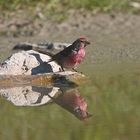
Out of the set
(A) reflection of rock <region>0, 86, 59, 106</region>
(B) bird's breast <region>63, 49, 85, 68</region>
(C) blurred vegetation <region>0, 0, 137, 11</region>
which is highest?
(C) blurred vegetation <region>0, 0, 137, 11</region>

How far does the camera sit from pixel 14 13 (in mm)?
12578

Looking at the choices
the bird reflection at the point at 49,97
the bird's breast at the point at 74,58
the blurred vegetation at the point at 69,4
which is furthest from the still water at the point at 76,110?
the blurred vegetation at the point at 69,4

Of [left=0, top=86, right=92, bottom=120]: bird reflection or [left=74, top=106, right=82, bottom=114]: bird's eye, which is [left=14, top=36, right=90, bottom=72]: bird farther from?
[left=74, top=106, right=82, bottom=114]: bird's eye

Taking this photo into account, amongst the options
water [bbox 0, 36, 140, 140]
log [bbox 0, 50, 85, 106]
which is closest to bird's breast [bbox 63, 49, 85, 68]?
log [bbox 0, 50, 85, 106]

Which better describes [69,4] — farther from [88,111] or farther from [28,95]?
[88,111]

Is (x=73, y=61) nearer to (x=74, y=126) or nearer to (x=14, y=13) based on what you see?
(x=74, y=126)

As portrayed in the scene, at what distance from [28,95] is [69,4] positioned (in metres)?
4.54

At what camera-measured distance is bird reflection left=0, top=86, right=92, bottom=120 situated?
25.3ft

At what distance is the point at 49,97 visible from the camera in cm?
830

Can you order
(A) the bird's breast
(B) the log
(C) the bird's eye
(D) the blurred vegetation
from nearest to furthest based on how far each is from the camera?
(C) the bird's eye → (B) the log → (A) the bird's breast → (D) the blurred vegetation

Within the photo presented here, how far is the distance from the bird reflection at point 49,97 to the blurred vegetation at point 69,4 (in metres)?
4.01

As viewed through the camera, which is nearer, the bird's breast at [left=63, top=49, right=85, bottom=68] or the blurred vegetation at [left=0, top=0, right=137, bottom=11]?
the bird's breast at [left=63, top=49, right=85, bottom=68]

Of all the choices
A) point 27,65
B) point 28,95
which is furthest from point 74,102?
point 27,65

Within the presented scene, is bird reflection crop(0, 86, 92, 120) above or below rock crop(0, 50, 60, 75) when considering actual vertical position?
below
